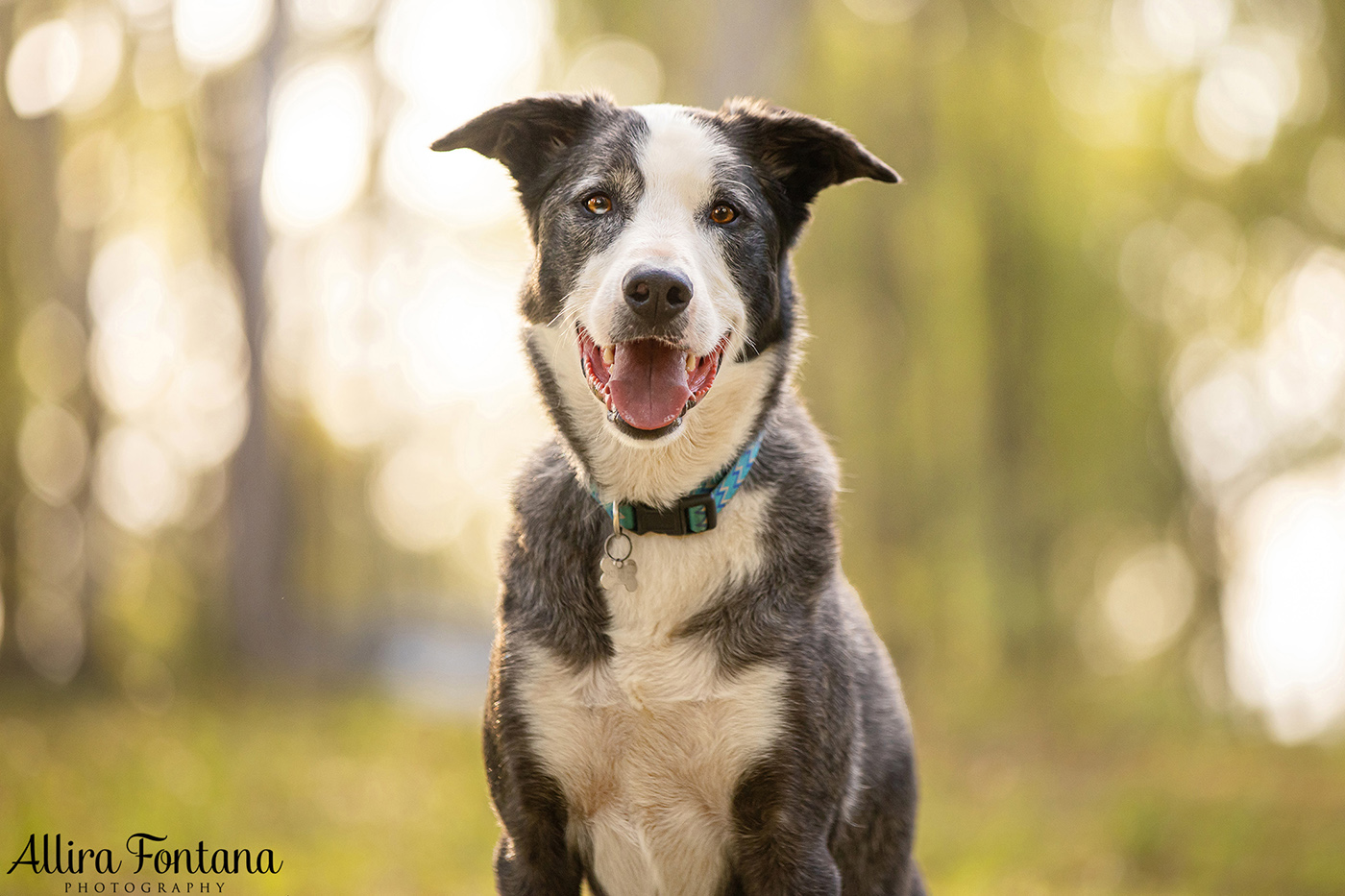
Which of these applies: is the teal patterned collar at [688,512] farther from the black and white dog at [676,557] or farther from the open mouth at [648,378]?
the open mouth at [648,378]

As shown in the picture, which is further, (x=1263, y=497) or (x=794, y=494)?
(x=1263, y=497)

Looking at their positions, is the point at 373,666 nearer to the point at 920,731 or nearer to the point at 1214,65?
the point at 920,731

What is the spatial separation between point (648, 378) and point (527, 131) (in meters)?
0.93

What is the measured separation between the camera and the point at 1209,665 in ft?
40.2

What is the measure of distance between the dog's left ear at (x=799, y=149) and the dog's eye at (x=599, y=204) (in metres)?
0.46

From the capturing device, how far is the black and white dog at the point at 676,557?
2979 millimetres

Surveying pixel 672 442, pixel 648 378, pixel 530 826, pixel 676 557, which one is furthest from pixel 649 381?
pixel 530 826

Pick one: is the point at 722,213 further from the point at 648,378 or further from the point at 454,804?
the point at 454,804

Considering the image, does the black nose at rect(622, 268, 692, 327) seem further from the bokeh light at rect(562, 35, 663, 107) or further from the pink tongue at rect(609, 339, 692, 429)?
the bokeh light at rect(562, 35, 663, 107)

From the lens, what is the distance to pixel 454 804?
264 inches

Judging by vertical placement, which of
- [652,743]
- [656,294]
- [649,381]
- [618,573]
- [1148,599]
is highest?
[656,294]

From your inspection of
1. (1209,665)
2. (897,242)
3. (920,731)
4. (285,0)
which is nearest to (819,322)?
(897,242)

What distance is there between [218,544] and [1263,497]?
10590 millimetres

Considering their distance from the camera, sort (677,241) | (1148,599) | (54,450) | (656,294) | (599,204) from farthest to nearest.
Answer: (1148,599), (54,450), (599,204), (677,241), (656,294)
